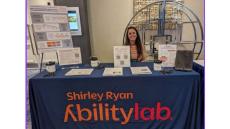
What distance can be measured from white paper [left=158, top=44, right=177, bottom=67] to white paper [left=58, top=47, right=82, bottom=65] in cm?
81

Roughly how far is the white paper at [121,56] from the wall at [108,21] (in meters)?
2.00

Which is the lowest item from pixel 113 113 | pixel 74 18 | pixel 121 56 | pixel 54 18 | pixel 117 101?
pixel 113 113

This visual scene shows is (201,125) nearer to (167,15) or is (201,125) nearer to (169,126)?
(169,126)

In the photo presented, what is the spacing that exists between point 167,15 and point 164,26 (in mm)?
A: 209

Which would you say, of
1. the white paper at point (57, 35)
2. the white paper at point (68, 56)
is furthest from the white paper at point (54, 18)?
the white paper at point (68, 56)

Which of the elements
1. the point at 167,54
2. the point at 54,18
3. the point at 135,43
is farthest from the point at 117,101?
the point at 54,18

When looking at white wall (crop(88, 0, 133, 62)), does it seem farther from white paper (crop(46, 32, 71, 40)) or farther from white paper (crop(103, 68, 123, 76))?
white paper (crop(103, 68, 123, 76))

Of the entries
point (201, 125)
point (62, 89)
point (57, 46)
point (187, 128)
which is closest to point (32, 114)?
point (62, 89)

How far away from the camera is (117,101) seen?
1.57 meters

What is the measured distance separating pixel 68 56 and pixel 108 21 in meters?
2.02

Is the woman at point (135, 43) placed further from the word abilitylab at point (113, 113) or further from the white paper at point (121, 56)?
the word abilitylab at point (113, 113)

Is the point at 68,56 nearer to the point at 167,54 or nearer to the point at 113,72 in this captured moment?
the point at 113,72

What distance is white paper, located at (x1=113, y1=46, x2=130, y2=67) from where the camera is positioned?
180 centimetres

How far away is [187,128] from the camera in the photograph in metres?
1.61
